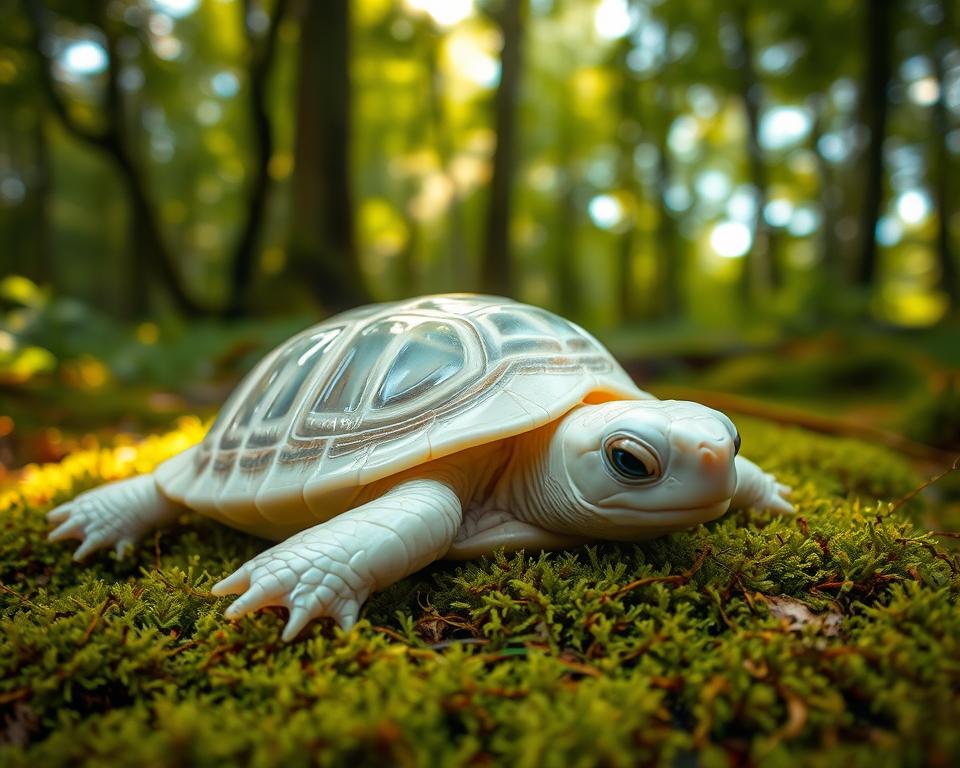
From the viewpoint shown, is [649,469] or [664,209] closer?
[649,469]

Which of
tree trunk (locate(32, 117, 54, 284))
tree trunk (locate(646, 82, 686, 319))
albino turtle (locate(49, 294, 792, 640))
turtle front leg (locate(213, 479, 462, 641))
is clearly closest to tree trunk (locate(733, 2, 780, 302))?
tree trunk (locate(646, 82, 686, 319))

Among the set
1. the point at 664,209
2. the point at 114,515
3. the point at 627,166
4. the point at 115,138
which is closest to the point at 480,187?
the point at 627,166

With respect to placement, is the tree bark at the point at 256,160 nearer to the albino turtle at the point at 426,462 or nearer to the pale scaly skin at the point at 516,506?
the albino turtle at the point at 426,462

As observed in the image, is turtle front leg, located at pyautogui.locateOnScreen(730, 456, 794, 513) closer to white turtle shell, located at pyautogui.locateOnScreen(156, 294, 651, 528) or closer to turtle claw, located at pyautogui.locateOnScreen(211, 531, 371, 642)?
white turtle shell, located at pyautogui.locateOnScreen(156, 294, 651, 528)

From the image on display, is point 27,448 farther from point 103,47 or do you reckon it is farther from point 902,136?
point 902,136

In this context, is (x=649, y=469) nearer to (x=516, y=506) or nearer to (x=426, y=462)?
(x=516, y=506)

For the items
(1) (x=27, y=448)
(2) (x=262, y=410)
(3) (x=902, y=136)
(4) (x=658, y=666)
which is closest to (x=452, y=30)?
(3) (x=902, y=136)
